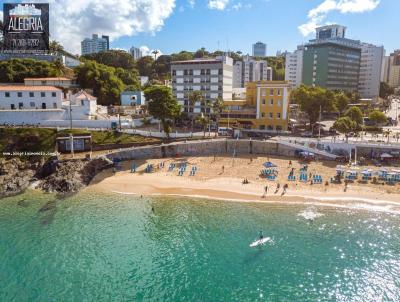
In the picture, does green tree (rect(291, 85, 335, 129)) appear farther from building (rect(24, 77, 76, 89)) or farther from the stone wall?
building (rect(24, 77, 76, 89))

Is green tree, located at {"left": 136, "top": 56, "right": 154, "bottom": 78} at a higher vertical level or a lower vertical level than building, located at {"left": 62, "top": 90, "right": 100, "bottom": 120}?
higher

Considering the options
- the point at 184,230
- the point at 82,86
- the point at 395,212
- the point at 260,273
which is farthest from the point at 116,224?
the point at 82,86

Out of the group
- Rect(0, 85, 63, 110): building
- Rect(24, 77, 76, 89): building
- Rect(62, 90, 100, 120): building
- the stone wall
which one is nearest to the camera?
the stone wall

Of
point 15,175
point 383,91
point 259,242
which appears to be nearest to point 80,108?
point 15,175

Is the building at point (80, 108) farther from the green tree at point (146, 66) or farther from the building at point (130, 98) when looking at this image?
the green tree at point (146, 66)

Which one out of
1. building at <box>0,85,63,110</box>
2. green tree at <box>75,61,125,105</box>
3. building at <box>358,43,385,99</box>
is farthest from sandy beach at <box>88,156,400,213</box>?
building at <box>358,43,385,99</box>

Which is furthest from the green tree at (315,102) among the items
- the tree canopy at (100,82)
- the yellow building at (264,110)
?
the tree canopy at (100,82)

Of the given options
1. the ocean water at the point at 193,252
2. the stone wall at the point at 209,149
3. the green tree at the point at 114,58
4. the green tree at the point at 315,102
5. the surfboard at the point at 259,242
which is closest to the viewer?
the ocean water at the point at 193,252
